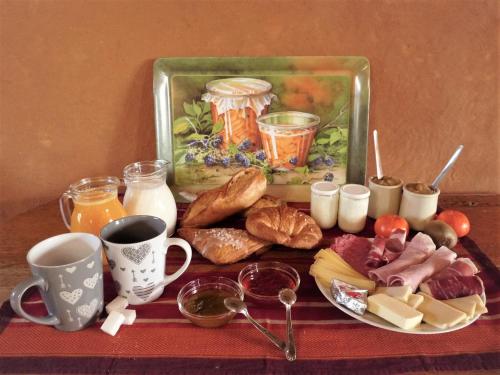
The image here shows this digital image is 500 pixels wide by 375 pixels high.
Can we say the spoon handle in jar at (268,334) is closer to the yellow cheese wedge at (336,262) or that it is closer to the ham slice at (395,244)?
the yellow cheese wedge at (336,262)

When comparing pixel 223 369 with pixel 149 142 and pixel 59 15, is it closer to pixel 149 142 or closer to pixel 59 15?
pixel 149 142

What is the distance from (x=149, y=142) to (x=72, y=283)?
2.05 ft

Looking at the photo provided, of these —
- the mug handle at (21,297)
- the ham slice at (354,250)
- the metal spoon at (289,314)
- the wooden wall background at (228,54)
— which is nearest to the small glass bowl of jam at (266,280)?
the metal spoon at (289,314)

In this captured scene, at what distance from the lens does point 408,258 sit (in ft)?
2.57

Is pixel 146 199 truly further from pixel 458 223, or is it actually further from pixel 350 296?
pixel 458 223

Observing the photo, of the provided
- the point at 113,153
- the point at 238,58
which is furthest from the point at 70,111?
the point at 238,58

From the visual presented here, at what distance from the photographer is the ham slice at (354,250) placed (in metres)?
0.81

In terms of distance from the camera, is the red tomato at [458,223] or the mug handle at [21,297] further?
the red tomato at [458,223]

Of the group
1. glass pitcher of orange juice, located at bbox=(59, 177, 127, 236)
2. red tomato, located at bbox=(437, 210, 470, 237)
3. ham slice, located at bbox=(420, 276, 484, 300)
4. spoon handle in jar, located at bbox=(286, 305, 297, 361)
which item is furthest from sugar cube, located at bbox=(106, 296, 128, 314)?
red tomato, located at bbox=(437, 210, 470, 237)

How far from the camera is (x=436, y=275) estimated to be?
29.3 inches

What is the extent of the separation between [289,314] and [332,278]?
12cm

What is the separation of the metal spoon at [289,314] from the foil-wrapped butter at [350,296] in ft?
0.25

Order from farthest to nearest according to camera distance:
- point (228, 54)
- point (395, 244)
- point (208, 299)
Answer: point (228, 54) < point (395, 244) < point (208, 299)

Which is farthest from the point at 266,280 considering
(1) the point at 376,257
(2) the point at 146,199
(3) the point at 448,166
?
(3) the point at 448,166
